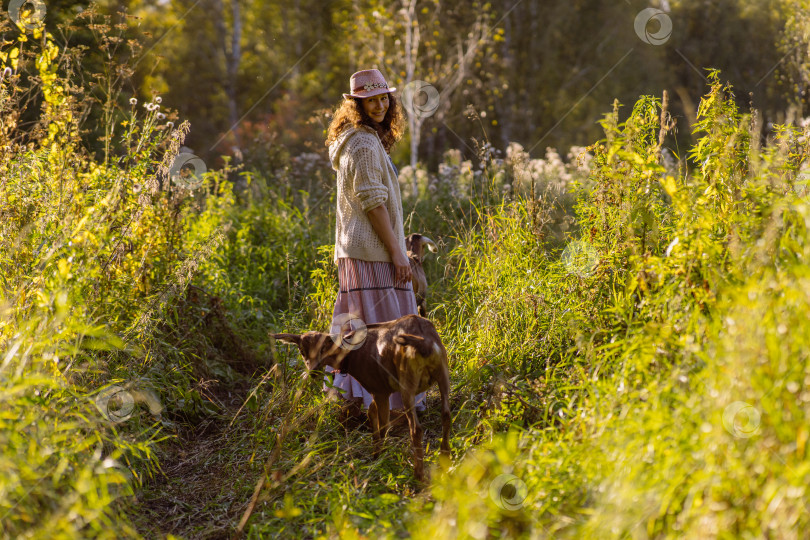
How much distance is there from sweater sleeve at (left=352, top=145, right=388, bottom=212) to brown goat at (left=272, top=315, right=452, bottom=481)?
73 centimetres

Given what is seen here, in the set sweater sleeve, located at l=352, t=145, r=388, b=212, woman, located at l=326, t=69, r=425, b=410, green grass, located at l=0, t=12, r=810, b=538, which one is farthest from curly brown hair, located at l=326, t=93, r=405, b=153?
green grass, located at l=0, t=12, r=810, b=538

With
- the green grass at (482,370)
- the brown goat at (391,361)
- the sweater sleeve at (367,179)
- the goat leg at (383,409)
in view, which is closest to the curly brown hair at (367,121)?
the sweater sleeve at (367,179)

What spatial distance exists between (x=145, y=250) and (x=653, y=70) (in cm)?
2229

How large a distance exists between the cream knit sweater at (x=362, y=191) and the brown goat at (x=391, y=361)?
0.60 m

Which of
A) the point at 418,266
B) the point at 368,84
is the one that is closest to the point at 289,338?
the point at 418,266

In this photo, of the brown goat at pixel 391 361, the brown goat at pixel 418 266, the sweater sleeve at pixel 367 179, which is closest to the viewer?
the brown goat at pixel 391 361

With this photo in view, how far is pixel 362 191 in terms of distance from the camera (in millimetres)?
3758

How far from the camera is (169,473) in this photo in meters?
3.72

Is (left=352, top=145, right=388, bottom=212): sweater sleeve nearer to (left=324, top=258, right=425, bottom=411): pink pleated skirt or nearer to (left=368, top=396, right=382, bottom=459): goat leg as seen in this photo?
(left=324, top=258, right=425, bottom=411): pink pleated skirt

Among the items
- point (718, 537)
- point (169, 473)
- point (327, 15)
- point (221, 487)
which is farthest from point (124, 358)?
point (327, 15)

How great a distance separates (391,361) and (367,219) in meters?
0.99

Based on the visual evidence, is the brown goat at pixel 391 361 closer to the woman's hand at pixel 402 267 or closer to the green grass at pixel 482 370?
the green grass at pixel 482 370

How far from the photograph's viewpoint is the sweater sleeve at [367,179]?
3.75 meters

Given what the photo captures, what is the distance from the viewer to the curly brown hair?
3.92 metres
